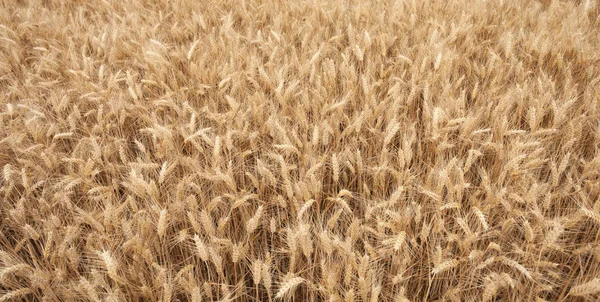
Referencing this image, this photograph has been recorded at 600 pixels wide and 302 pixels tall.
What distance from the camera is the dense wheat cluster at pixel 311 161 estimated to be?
1.17 metres

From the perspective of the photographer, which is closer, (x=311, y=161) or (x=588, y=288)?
(x=588, y=288)

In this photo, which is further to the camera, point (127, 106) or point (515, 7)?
point (515, 7)

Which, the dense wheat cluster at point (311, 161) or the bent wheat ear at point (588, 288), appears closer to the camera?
the bent wheat ear at point (588, 288)

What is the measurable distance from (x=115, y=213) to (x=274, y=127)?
24.6 inches

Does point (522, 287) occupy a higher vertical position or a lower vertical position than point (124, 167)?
lower

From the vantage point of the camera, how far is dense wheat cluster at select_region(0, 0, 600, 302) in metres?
1.17

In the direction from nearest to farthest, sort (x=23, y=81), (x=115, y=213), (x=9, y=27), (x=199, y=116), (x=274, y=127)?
(x=115, y=213), (x=274, y=127), (x=199, y=116), (x=23, y=81), (x=9, y=27)

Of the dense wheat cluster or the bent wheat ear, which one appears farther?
the dense wheat cluster

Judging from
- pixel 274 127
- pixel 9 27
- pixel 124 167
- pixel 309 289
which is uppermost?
pixel 9 27

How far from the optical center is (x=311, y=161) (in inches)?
56.6

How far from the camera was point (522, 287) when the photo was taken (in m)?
1.14

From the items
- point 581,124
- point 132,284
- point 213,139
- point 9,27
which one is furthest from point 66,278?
point 9,27

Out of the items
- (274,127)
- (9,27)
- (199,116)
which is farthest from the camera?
(9,27)

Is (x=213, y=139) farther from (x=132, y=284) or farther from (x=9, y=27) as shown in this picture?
(x=9, y=27)
